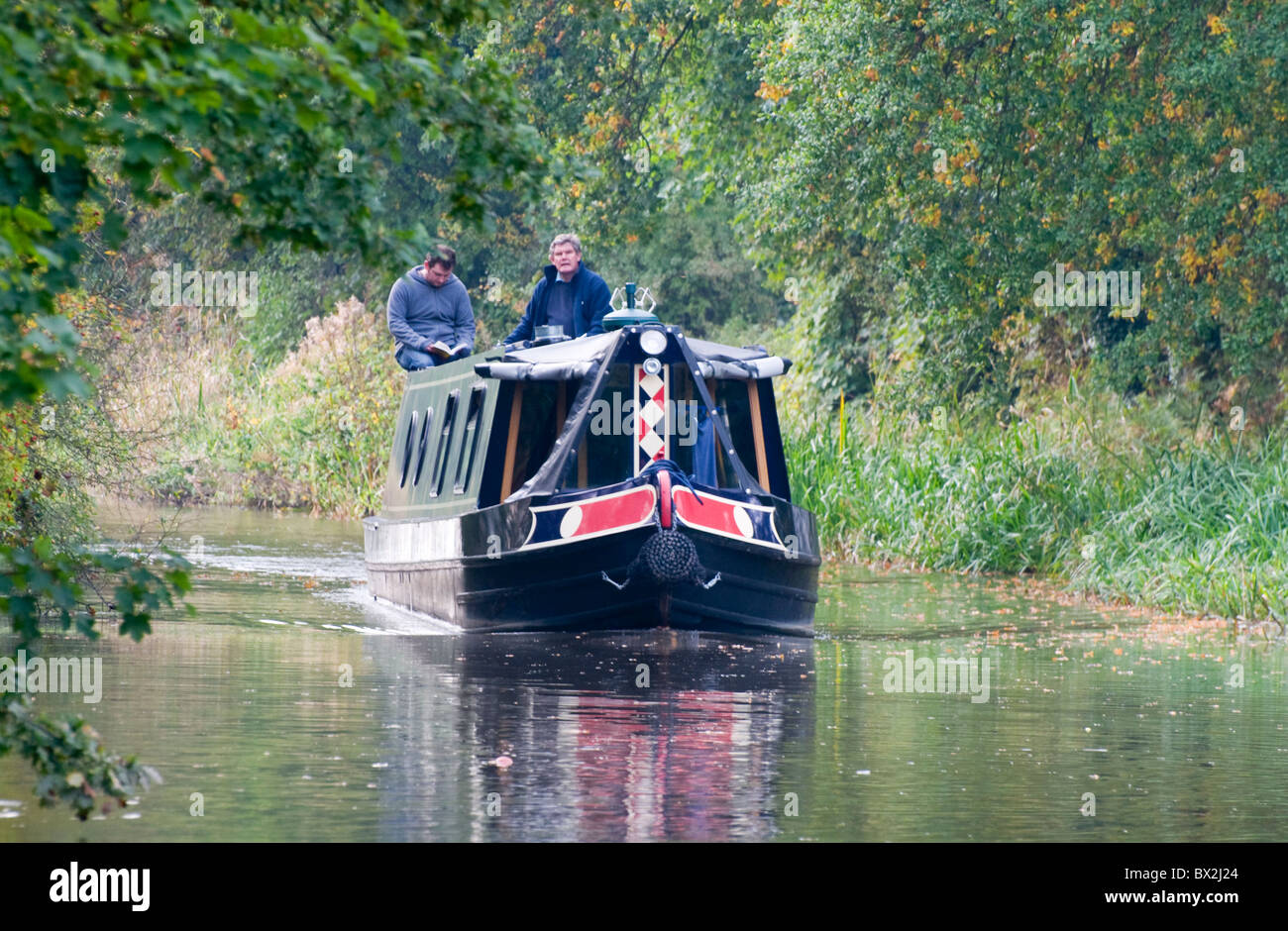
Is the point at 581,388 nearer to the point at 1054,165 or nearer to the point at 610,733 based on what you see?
the point at 610,733

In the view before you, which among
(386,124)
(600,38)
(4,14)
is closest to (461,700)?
(386,124)

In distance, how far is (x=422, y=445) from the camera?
17281 millimetres

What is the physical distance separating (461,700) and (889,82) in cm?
992

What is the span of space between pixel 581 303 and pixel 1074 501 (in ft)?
18.9

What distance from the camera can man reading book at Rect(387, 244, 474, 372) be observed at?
16.7 meters

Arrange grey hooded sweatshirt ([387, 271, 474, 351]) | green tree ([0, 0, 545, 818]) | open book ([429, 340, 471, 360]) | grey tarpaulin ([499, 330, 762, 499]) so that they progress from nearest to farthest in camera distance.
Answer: green tree ([0, 0, 545, 818])
grey tarpaulin ([499, 330, 762, 499])
open book ([429, 340, 471, 360])
grey hooded sweatshirt ([387, 271, 474, 351])

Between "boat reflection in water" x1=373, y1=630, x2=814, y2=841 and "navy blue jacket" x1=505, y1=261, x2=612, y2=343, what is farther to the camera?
A: "navy blue jacket" x1=505, y1=261, x2=612, y2=343

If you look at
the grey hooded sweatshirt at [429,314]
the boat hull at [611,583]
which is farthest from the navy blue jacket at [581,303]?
the boat hull at [611,583]

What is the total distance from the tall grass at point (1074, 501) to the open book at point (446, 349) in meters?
5.42

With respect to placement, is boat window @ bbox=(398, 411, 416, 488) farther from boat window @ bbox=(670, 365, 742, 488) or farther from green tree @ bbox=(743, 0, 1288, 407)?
green tree @ bbox=(743, 0, 1288, 407)

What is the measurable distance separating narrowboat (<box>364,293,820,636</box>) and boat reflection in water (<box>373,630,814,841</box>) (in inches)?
11.4

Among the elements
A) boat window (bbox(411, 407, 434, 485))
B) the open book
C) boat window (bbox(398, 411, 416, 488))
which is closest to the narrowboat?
the open book

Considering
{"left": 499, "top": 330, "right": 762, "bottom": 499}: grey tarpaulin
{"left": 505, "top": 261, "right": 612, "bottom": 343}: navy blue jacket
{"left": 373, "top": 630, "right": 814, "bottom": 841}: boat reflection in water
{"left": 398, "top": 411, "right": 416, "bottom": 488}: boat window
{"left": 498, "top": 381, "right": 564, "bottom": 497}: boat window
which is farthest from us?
Answer: {"left": 398, "top": 411, "right": 416, "bottom": 488}: boat window
